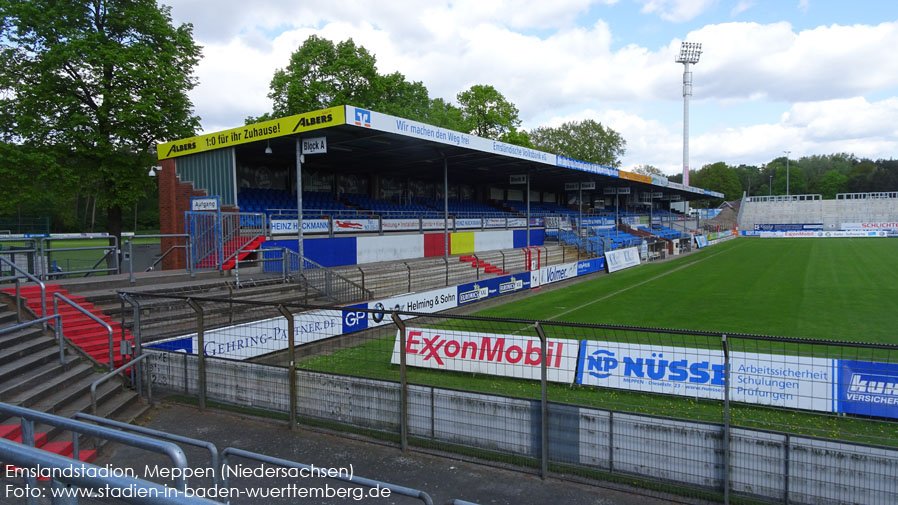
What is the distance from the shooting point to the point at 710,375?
23.5ft

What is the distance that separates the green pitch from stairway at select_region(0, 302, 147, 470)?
10.9 metres

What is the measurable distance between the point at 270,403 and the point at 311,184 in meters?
19.8

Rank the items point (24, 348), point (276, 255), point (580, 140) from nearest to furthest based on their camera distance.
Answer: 1. point (24, 348)
2. point (276, 255)
3. point (580, 140)

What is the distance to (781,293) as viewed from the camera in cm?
1959

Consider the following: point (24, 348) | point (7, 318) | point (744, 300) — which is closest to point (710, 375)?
point (24, 348)

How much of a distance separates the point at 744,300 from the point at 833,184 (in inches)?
4855

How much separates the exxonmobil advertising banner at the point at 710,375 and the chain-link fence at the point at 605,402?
0.02 m

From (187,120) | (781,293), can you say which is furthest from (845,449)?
(187,120)

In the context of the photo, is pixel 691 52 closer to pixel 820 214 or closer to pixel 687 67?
pixel 687 67

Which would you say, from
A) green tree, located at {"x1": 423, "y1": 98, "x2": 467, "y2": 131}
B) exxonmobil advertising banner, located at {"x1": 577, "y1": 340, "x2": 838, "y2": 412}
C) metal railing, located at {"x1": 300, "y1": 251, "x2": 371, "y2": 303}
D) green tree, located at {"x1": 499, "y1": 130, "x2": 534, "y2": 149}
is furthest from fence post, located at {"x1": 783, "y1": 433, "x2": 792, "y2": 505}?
green tree, located at {"x1": 499, "y1": 130, "x2": 534, "y2": 149}

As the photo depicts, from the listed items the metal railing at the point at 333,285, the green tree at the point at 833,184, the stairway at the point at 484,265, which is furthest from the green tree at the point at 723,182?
the metal railing at the point at 333,285

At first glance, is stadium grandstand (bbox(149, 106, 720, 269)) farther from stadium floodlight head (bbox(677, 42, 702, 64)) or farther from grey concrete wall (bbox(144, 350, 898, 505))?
stadium floodlight head (bbox(677, 42, 702, 64))

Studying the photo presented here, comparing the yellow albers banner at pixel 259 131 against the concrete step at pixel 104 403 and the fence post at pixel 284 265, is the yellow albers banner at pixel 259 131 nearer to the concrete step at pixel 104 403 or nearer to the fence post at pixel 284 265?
the fence post at pixel 284 265

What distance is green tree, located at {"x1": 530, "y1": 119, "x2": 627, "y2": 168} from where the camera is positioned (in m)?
76.9
